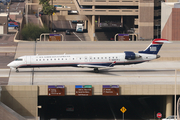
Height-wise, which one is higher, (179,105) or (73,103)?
(179,105)

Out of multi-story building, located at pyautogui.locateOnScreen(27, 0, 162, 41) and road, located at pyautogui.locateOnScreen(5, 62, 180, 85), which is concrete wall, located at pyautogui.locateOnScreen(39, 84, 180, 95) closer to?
road, located at pyautogui.locateOnScreen(5, 62, 180, 85)

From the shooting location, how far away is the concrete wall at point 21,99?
4491 centimetres

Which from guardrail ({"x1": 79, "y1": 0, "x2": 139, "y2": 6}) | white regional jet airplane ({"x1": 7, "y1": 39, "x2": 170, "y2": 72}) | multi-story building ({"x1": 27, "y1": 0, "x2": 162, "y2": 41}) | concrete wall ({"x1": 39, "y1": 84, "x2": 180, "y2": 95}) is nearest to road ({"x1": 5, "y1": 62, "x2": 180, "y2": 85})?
white regional jet airplane ({"x1": 7, "y1": 39, "x2": 170, "y2": 72})

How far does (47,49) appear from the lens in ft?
227

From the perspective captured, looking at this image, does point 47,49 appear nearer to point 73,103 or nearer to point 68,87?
point 73,103

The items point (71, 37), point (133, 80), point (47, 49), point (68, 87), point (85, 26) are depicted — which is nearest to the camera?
point (68, 87)

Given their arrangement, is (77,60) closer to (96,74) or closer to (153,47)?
(96,74)

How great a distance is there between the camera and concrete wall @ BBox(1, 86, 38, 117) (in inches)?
1768

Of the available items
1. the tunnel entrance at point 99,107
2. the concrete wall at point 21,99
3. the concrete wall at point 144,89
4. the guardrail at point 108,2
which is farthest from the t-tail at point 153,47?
the guardrail at point 108,2

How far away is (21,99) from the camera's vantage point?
4506cm

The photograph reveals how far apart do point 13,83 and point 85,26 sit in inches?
3537

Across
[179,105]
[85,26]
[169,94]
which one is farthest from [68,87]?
[85,26]

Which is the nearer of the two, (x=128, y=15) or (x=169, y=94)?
(x=169, y=94)

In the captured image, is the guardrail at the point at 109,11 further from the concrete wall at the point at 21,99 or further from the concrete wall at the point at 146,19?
the concrete wall at the point at 21,99
